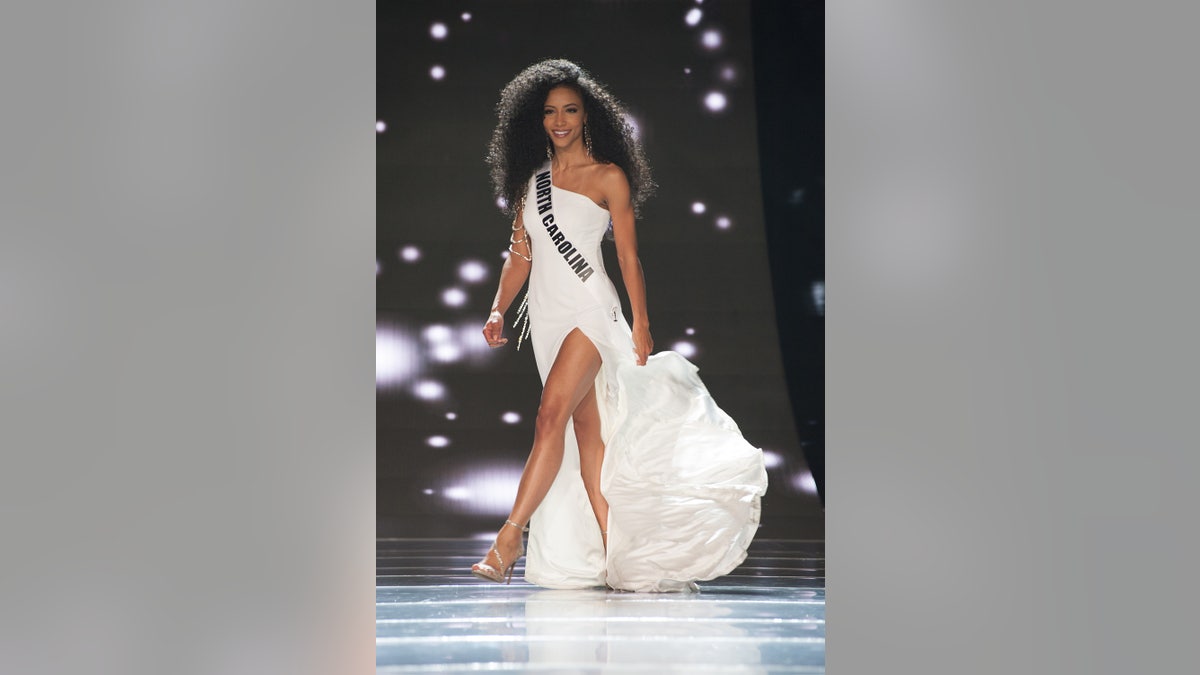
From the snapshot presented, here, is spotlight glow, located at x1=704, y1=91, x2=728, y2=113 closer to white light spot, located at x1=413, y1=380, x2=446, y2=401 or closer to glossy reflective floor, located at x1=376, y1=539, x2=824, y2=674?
white light spot, located at x1=413, y1=380, x2=446, y2=401

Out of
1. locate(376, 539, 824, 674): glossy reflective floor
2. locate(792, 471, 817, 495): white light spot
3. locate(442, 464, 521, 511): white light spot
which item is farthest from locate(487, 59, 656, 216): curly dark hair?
locate(376, 539, 824, 674): glossy reflective floor

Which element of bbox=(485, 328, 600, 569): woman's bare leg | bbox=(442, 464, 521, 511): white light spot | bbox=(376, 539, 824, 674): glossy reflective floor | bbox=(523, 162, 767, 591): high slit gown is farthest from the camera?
bbox=(442, 464, 521, 511): white light spot

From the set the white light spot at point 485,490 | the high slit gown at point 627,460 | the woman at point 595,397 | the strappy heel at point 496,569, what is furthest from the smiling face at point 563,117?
the strappy heel at point 496,569

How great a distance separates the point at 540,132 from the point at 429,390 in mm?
918

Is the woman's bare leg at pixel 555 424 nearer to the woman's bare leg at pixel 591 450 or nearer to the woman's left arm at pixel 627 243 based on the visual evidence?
the woman's bare leg at pixel 591 450

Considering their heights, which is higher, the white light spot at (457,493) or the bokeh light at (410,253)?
the bokeh light at (410,253)

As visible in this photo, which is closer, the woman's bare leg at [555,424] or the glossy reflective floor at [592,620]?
the glossy reflective floor at [592,620]

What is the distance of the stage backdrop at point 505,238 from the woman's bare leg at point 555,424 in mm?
99

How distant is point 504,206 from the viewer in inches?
138

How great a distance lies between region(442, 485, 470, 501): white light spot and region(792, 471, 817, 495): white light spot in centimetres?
107

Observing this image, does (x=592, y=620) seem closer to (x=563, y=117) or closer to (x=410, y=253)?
(x=410, y=253)

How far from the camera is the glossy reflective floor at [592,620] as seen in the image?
256 cm

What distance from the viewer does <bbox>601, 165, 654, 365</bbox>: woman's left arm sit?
3.41 meters
